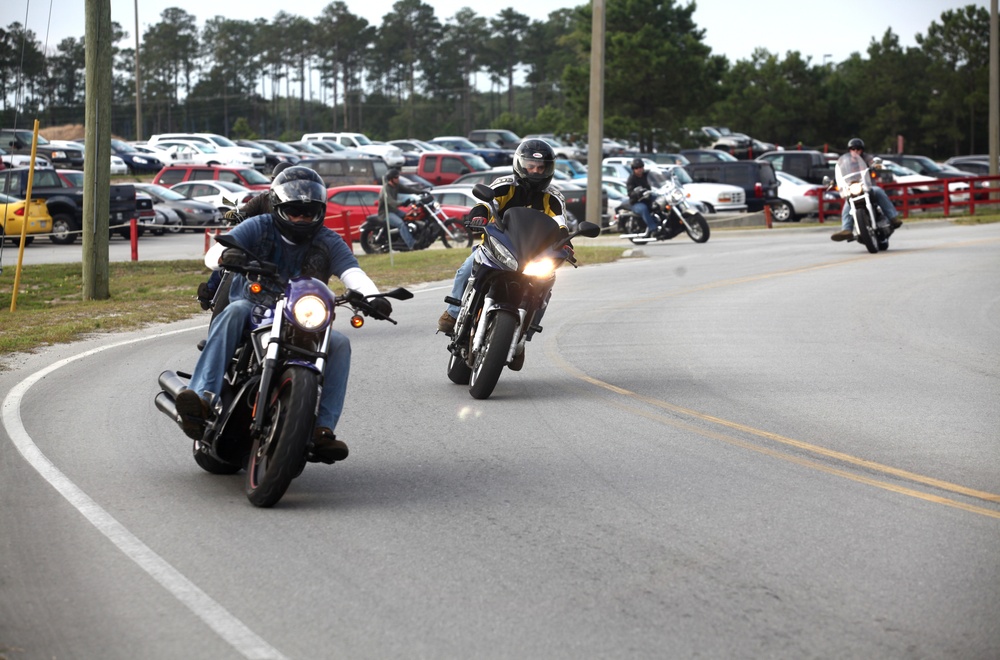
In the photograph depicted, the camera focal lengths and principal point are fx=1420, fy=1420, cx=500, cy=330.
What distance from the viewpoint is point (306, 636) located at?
503cm

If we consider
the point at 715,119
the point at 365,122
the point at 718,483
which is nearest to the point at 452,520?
the point at 718,483

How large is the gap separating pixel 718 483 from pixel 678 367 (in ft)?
15.4

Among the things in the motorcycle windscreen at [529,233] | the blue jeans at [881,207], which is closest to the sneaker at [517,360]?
the motorcycle windscreen at [529,233]

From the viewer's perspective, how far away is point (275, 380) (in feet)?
22.3

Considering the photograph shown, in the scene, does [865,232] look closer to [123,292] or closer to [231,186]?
[123,292]

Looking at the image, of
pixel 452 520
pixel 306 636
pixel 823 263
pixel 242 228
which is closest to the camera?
pixel 306 636

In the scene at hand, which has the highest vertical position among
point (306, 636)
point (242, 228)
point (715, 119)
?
point (715, 119)

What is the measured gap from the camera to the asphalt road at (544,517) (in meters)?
5.11

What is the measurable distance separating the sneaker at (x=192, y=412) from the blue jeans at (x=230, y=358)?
83 millimetres

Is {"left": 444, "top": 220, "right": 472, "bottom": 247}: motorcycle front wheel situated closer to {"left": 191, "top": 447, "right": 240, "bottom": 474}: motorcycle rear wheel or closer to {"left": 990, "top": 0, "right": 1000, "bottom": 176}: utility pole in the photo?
{"left": 990, "top": 0, "right": 1000, "bottom": 176}: utility pole

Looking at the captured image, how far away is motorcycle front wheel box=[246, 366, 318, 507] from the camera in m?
6.58

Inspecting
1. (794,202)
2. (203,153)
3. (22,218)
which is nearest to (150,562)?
(22,218)

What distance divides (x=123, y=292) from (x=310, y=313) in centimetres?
1409

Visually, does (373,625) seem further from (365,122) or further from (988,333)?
(365,122)
